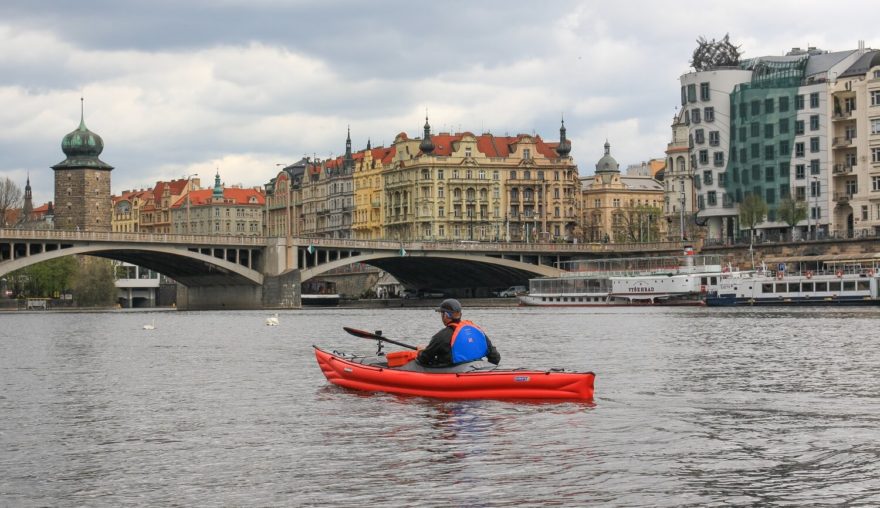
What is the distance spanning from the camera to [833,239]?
121 meters

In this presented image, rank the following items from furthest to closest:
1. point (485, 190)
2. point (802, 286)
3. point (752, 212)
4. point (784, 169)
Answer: point (485, 190)
point (784, 169)
point (752, 212)
point (802, 286)

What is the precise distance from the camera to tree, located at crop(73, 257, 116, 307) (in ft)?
566

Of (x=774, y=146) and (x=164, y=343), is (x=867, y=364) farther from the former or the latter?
(x=774, y=146)

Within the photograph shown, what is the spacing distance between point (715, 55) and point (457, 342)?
118 m

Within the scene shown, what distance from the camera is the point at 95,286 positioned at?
173125 millimetres

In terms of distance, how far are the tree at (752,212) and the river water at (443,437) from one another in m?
76.9

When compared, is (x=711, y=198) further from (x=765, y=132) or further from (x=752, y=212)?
(x=752, y=212)

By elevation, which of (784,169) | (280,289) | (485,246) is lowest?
(280,289)

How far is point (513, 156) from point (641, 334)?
120 metres

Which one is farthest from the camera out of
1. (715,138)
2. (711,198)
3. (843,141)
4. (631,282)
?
(711,198)

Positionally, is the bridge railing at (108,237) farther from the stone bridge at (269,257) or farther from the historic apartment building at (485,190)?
the historic apartment building at (485,190)

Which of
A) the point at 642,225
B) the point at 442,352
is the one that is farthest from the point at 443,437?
the point at 642,225

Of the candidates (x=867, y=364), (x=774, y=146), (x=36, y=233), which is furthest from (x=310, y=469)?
(x=774, y=146)

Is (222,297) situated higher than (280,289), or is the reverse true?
(280,289)
